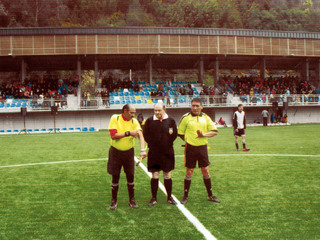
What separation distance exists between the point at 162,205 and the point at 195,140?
1.52 metres

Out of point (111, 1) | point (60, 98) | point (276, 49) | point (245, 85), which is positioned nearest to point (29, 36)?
point (60, 98)

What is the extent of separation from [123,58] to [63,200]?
134ft

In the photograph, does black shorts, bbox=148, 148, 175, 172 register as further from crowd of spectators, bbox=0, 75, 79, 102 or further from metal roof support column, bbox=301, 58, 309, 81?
metal roof support column, bbox=301, 58, 309, 81

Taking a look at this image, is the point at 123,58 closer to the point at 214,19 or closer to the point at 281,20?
the point at 214,19

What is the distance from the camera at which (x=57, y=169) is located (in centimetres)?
1214

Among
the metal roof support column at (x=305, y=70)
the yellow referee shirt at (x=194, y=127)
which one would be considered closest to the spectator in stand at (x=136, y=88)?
the metal roof support column at (x=305, y=70)

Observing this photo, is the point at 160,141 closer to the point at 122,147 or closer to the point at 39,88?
the point at 122,147

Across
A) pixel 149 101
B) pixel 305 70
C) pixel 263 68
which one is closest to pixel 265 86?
pixel 263 68

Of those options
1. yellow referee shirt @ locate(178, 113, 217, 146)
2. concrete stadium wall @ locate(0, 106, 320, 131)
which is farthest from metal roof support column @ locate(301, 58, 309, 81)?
yellow referee shirt @ locate(178, 113, 217, 146)

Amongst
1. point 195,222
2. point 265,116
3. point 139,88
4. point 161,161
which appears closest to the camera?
point 195,222

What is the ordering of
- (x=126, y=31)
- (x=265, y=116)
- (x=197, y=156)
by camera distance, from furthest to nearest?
(x=126, y=31), (x=265, y=116), (x=197, y=156)

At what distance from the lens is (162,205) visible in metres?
7.35

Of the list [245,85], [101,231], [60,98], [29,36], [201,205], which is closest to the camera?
[101,231]

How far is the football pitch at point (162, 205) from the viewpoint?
5.73 m
